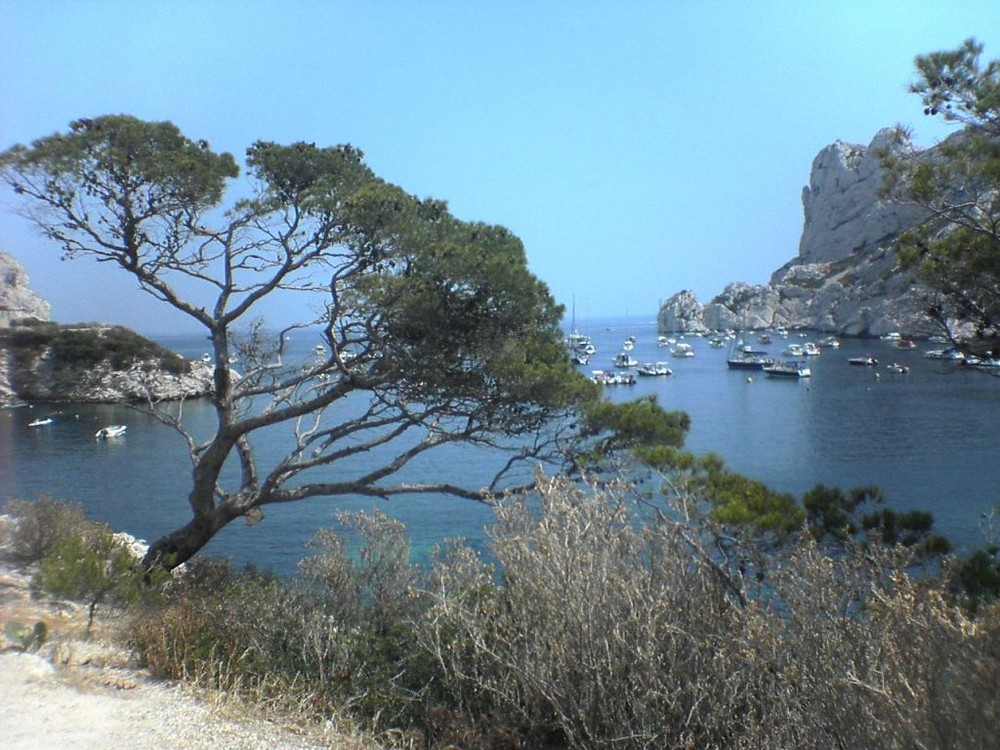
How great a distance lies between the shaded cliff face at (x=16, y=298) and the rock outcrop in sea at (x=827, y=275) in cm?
5529

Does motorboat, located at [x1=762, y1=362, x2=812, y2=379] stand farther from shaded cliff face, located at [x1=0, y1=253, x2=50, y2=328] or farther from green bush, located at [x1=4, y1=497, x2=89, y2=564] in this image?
green bush, located at [x1=4, y1=497, x2=89, y2=564]

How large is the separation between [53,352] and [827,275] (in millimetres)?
76086

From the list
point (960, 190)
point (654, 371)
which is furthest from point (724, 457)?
point (654, 371)

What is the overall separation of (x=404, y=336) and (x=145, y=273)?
2720 millimetres

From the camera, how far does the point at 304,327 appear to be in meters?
8.34

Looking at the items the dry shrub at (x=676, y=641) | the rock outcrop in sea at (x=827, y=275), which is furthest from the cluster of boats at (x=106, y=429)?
the rock outcrop in sea at (x=827, y=275)

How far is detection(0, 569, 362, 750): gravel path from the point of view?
3.78m

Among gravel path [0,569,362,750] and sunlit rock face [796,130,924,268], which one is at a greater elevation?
sunlit rock face [796,130,924,268]

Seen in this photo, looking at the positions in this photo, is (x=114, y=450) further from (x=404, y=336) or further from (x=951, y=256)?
(x=951, y=256)

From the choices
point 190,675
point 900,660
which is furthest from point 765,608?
point 190,675

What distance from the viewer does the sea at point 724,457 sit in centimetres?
1414

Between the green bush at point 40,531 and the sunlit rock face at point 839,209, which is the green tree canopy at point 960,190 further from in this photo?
the sunlit rock face at point 839,209

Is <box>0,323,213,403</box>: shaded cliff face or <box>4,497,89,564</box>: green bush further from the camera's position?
<box>0,323,213,403</box>: shaded cliff face

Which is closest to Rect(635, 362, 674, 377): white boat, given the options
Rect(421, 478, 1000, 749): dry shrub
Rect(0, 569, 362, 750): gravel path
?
Rect(421, 478, 1000, 749): dry shrub
